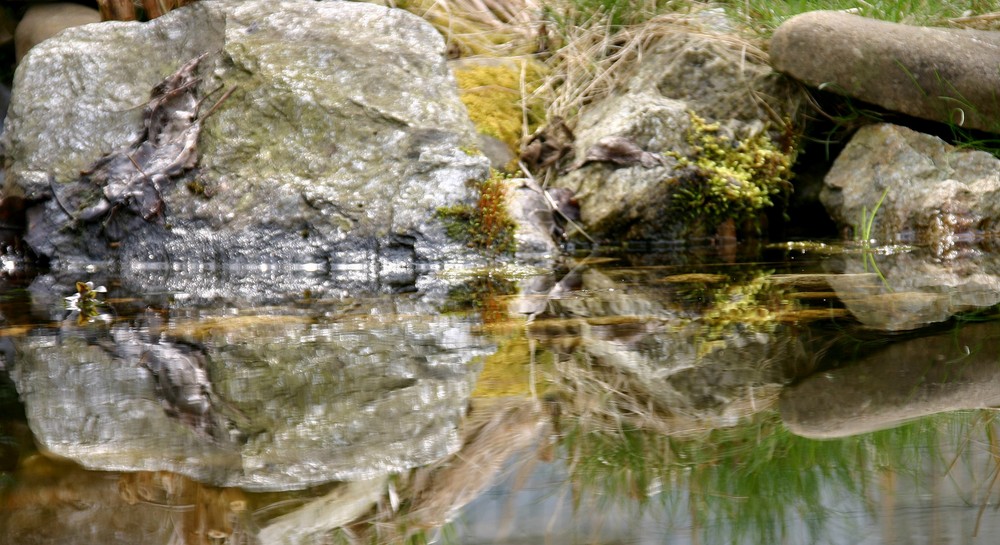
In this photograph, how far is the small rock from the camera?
21.4 feet

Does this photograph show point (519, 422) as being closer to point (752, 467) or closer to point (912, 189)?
point (752, 467)

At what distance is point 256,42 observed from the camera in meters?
5.01

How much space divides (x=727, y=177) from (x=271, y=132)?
8.28ft

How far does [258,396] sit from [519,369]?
54 cm

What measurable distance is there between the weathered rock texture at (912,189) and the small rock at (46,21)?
17.7 feet

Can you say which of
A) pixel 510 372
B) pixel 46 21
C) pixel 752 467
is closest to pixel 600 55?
pixel 46 21

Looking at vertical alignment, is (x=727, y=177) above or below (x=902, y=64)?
below

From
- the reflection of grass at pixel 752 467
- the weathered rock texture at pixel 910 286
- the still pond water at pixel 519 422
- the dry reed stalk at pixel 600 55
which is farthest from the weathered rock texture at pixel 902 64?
the reflection of grass at pixel 752 467

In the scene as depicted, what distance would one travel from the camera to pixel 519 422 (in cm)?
149

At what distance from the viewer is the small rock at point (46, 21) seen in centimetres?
652

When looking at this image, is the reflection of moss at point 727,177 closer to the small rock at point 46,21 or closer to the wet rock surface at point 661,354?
the wet rock surface at point 661,354

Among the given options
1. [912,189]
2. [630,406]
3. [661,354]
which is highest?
[630,406]

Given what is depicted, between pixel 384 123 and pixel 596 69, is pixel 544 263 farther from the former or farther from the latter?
pixel 596 69

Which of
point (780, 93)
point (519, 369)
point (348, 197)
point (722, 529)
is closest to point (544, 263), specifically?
point (348, 197)
